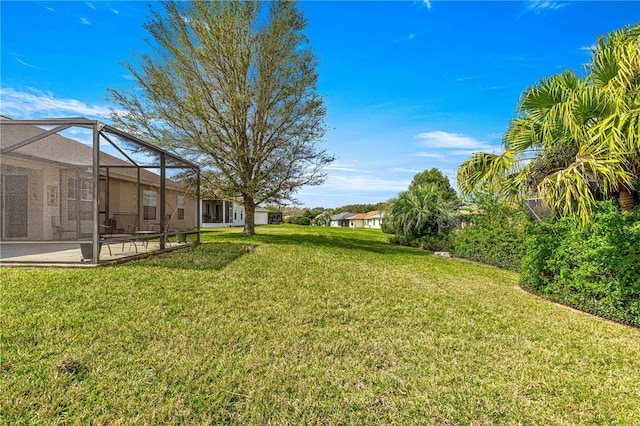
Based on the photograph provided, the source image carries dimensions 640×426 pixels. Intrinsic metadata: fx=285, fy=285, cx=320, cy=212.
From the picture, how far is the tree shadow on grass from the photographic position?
6551mm

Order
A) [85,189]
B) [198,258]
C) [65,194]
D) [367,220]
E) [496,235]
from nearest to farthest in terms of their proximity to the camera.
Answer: [198,258] → [85,189] → [65,194] → [496,235] → [367,220]

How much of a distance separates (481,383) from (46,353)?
447 centimetres

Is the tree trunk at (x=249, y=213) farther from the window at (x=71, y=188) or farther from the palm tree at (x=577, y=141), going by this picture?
the palm tree at (x=577, y=141)

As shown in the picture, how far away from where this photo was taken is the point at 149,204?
12531 millimetres

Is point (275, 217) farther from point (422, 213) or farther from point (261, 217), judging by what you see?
point (422, 213)

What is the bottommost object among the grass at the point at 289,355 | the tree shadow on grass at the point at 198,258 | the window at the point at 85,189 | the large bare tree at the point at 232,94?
the grass at the point at 289,355

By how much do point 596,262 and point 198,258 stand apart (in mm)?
8532

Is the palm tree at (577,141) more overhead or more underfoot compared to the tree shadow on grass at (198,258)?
more overhead

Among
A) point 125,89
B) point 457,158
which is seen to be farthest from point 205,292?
point 125,89

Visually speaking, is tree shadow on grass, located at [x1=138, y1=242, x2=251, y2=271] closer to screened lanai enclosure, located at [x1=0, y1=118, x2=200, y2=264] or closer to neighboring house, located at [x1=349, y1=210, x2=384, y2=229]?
screened lanai enclosure, located at [x1=0, y1=118, x2=200, y2=264]

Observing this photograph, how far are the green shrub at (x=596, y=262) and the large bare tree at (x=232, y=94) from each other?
941cm

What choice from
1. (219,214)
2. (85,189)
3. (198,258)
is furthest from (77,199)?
(219,214)

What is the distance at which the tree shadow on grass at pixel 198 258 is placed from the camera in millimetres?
6551

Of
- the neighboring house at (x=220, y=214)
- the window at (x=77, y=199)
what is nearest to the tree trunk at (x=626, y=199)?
the window at (x=77, y=199)
